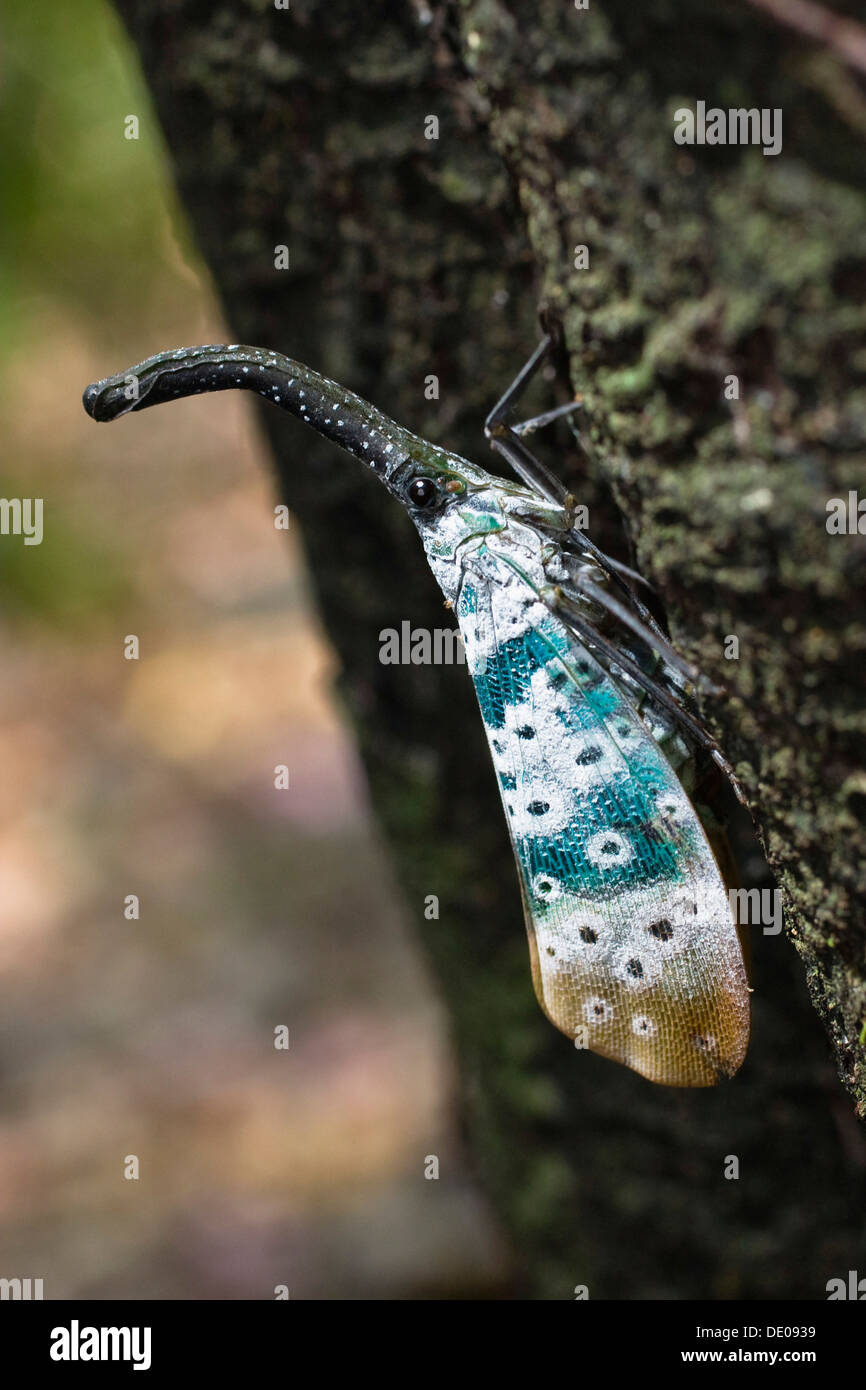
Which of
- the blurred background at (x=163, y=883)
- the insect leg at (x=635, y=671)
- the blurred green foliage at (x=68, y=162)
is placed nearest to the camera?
the insect leg at (x=635, y=671)

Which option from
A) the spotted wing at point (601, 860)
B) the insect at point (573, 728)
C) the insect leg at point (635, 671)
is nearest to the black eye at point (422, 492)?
the insect at point (573, 728)

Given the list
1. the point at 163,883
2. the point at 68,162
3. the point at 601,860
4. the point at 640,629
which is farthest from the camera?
the point at 163,883

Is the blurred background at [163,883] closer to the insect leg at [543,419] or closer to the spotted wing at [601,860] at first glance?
the insect leg at [543,419]

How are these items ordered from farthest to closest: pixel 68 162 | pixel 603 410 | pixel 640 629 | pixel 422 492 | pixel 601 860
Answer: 1. pixel 68 162
2. pixel 422 492
3. pixel 601 860
4. pixel 640 629
5. pixel 603 410

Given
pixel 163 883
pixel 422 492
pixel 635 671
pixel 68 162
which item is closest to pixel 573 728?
pixel 635 671

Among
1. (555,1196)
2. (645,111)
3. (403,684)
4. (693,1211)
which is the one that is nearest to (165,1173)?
(555,1196)

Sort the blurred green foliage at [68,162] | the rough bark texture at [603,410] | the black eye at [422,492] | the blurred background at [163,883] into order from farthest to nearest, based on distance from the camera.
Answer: the blurred green foliage at [68,162]
the blurred background at [163,883]
the black eye at [422,492]
the rough bark texture at [603,410]

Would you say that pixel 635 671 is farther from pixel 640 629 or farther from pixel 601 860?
pixel 601 860

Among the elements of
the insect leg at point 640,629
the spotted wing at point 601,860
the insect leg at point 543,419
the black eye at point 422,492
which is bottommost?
the spotted wing at point 601,860

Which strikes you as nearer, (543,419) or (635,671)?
(635,671)
